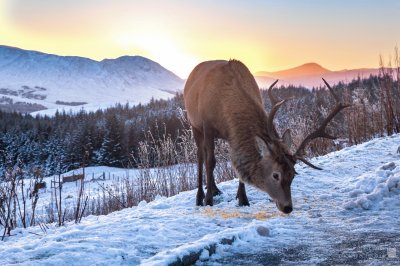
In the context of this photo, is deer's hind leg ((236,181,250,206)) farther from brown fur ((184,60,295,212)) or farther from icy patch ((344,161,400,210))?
icy patch ((344,161,400,210))

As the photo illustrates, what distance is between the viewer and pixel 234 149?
19.1 ft

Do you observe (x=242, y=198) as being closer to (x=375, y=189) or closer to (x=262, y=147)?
(x=262, y=147)

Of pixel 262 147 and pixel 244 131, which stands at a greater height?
pixel 244 131

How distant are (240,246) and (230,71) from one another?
3199 millimetres

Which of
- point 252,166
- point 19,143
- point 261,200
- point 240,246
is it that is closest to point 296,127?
point 261,200

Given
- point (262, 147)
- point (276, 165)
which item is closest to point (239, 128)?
point (262, 147)

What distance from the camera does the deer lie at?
522 cm

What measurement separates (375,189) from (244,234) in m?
2.55

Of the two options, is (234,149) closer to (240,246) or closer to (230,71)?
(230,71)

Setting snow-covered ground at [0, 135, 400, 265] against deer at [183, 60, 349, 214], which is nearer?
snow-covered ground at [0, 135, 400, 265]

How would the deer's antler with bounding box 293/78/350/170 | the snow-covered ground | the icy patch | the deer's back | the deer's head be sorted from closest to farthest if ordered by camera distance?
1. the snow-covered ground
2. the deer's head
3. the deer's antler with bounding box 293/78/350/170
4. the icy patch
5. the deer's back

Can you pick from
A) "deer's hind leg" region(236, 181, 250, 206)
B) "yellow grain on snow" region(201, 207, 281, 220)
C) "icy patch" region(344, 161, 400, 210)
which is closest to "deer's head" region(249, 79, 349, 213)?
"yellow grain on snow" region(201, 207, 281, 220)

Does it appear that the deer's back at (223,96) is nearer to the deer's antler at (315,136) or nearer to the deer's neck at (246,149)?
the deer's neck at (246,149)

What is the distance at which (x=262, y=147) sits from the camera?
212 inches
